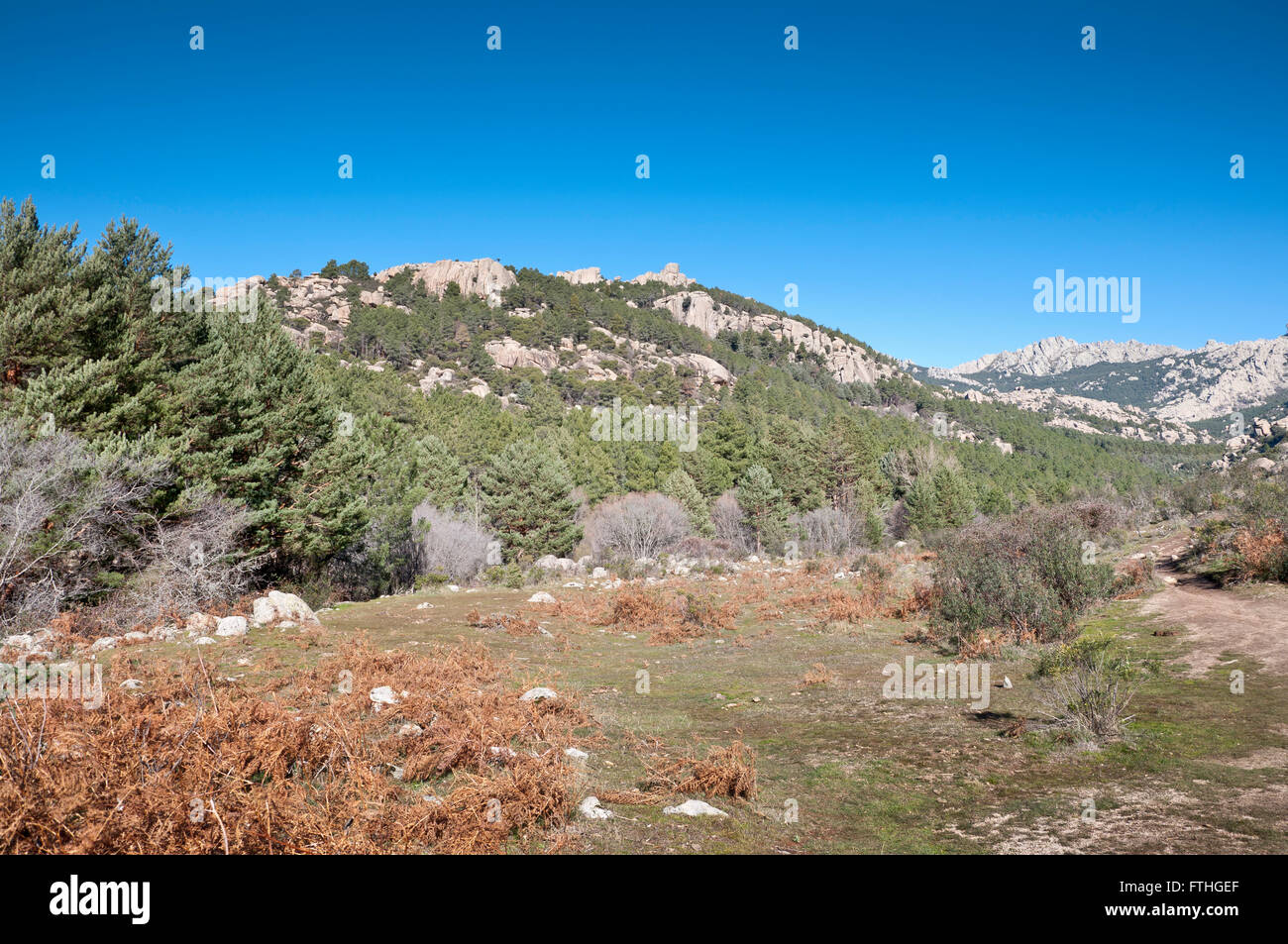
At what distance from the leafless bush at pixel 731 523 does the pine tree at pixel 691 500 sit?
2.70 ft

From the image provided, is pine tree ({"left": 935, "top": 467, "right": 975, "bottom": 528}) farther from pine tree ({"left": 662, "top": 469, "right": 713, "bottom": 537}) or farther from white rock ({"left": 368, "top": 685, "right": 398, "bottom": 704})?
white rock ({"left": 368, "top": 685, "right": 398, "bottom": 704})

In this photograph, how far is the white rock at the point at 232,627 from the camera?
10688 millimetres

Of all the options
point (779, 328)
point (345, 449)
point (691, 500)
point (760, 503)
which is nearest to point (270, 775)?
point (345, 449)

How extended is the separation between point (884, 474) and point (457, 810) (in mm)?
60430

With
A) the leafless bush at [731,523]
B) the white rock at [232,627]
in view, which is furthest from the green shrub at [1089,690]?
the leafless bush at [731,523]

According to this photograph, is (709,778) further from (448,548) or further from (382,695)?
(448,548)

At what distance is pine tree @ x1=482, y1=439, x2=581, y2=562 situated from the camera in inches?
1393

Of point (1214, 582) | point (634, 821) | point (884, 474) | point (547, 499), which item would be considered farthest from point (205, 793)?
point (884, 474)

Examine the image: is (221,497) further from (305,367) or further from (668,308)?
(668,308)

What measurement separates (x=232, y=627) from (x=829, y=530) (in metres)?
37.8

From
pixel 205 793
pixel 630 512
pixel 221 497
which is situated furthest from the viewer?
pixel 630 512

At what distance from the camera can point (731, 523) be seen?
148 ft
